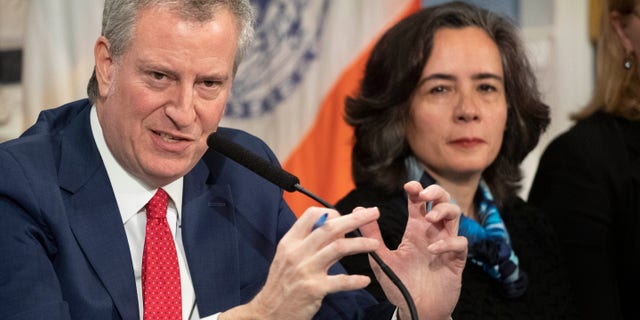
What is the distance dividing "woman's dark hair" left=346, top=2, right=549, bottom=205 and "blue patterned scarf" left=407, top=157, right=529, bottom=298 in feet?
0.31

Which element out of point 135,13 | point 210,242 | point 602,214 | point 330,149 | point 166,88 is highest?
point 135,13

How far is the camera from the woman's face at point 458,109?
2461 mm

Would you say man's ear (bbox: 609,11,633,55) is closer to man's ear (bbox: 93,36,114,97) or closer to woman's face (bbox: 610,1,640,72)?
woman's face (bbox: 610,1,640,72)

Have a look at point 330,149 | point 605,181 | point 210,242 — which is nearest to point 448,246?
point 210,242

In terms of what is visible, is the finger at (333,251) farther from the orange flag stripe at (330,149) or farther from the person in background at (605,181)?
the orange flag stripe at (330,149)

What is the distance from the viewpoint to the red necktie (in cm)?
175

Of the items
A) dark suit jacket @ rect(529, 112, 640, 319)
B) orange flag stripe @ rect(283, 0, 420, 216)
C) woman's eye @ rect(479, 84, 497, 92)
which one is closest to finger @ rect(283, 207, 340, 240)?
woman's eye @ rect(479, 84, 497, 92)

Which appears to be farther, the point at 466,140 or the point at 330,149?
the point at 330,149

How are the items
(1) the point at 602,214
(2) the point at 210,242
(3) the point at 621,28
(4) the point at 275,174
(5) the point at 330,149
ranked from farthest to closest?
(5) the point at 330,149 < (3) the point at 621,28 < (1) the point at 602,214 < (2) the point at 210,242 < (4) the point at 275,174

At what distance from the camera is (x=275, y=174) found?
163 centimetres

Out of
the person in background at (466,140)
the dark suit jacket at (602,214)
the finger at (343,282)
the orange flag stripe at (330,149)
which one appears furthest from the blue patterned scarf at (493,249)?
the finger at (343,282)

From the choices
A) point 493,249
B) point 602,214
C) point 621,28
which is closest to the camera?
point 493,249

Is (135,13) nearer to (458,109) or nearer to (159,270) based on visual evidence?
(159,270)

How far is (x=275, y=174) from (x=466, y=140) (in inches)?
37.6
